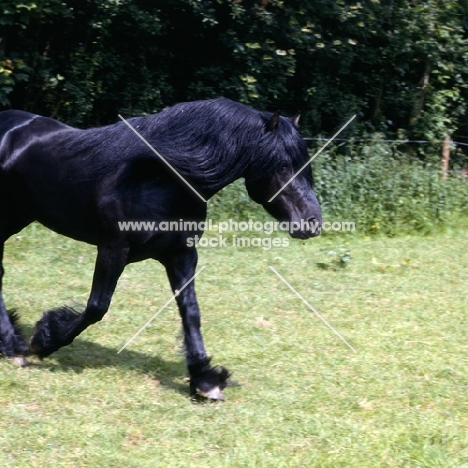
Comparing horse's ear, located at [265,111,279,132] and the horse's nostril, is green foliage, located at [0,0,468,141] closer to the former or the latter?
horse's ear, located at [265,111,279,132]

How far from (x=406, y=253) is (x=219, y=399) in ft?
16.5

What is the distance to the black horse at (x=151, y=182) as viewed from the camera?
4.23 metres

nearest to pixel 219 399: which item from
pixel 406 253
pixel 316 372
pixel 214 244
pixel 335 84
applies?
pixel 316 372

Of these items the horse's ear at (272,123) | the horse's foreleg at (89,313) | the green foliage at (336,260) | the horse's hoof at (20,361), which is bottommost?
the green foliage at (336,260)

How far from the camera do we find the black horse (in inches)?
167

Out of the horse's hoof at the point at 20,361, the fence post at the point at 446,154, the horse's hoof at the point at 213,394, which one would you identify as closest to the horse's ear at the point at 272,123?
the horse's hoof at the point at 213,394

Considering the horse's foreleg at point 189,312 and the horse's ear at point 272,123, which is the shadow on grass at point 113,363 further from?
the horse's ear at point 272,123

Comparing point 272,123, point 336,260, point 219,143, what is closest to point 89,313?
point 219,143

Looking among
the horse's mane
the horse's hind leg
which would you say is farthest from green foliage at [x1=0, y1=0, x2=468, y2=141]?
the horse's mane

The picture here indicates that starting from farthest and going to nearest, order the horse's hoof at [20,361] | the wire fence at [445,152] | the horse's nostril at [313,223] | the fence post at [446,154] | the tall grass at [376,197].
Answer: the fence post at [446,154] < the wire fence at [445,152] < the tall grass at [376,197] < the horse's hoof at [20,361] < the horse's nostril at [313,223]

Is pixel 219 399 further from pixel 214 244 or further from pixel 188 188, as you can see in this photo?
pixel 214 244

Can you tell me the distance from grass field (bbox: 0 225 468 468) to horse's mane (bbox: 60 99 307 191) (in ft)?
4.07

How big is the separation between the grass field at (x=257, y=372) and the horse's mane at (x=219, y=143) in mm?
1241

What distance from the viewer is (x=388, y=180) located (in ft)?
34.7
